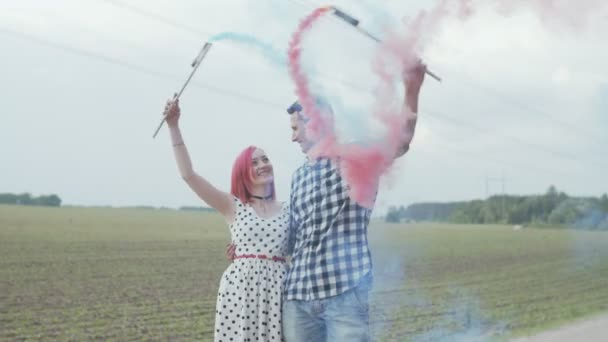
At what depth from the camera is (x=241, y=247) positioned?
3709mm

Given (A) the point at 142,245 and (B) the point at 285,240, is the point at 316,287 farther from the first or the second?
(A) the point at 142,245

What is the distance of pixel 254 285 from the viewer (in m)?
3.61

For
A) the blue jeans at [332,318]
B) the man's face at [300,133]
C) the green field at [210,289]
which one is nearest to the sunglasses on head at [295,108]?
the man's face at [300,133]

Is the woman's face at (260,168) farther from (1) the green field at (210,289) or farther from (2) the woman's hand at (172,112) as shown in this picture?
(1) the green field at (210,289)

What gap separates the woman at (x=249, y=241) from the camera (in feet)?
11.8

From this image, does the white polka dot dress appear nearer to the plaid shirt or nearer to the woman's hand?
the plaid shirt

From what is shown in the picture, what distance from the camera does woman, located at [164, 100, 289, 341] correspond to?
3.59 metres

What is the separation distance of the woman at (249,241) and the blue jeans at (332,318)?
0.13m

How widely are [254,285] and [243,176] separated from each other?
548mm

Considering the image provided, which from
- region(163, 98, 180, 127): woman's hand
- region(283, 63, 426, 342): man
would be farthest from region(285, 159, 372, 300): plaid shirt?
region(163, 98, 180, 127): woman's hand

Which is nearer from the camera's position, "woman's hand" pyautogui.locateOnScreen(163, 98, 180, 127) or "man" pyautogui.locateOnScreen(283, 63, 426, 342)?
"man" pyautogui.locateOnScreen(283, 63, 426, 342)

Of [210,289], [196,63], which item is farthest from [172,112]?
[210,289]

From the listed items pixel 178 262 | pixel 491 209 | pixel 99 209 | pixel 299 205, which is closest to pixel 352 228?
pixel 299 205

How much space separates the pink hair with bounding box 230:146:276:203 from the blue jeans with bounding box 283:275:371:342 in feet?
2.04
